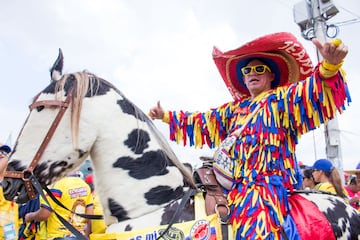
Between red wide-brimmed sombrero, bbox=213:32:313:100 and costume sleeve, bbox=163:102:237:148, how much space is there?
36 cm

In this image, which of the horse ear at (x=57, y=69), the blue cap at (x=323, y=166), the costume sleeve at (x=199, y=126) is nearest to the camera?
the horse ear at (x=57, y=69)

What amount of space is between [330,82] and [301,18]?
7177mm

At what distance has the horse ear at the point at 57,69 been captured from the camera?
2.40 metres

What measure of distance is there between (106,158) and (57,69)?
2.37ft

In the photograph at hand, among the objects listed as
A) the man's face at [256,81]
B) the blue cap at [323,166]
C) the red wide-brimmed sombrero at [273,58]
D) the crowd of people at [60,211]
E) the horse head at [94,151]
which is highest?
the red wide-brimmed sombrero at [273,58]

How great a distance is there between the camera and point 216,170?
2.35 metres

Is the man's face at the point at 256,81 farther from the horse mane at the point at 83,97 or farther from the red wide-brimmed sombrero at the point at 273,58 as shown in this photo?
the horse mane at the point at 83,97

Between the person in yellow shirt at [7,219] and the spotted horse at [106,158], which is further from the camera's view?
the person in yellow shirt at [7,219]

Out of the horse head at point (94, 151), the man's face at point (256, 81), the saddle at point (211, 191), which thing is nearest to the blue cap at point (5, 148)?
the horse head at point (94, 151)

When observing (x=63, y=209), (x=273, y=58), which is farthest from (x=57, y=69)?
(x=63, y=209)

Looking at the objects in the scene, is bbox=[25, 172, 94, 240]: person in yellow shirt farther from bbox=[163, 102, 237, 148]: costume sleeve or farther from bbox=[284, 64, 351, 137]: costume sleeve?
bbox=[284, 64, 351, 137]: costume sleeve

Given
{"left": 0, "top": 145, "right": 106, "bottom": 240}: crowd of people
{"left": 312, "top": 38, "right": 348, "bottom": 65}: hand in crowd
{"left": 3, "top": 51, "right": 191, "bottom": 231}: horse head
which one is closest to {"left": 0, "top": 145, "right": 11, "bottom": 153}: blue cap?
{"left": 0, "top": 145, "right": 106, "bottom": 240}: crowd of people

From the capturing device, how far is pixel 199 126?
9.76 ft

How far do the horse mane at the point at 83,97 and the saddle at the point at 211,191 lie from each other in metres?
0.08
